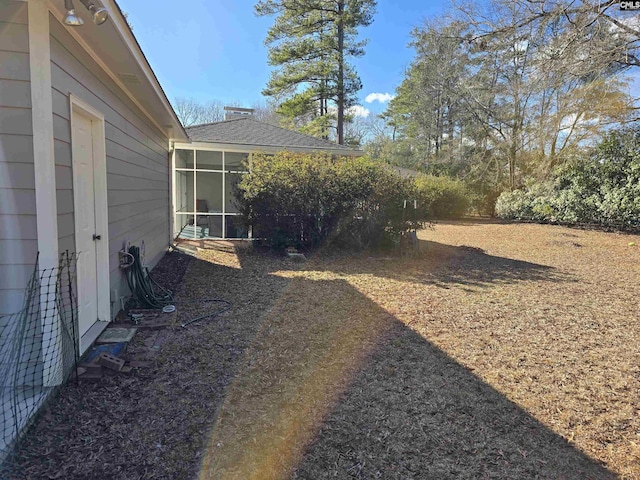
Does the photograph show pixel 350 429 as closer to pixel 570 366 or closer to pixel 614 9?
pixel 570 366

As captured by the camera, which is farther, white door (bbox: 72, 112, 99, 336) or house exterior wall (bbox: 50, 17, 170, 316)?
white door (bbox: 72, 112, 99, 336)

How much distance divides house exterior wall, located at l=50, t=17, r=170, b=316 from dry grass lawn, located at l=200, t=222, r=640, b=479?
1.92m

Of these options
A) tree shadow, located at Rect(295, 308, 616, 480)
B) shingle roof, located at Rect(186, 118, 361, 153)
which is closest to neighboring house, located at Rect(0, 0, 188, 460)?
tree shadow, located at Rect(295, 308, 616, 480)

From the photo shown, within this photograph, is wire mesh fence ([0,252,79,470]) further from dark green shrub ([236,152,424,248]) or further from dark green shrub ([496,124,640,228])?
dark green shrub ([496,124,640,228])

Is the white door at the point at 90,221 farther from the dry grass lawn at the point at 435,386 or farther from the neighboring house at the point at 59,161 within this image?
the dry grass lawn at the point at 435,386

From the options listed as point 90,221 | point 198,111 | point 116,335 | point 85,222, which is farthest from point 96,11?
point 198,111

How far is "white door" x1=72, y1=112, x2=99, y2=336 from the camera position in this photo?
11.0 feet

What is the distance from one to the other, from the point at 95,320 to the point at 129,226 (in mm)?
1584

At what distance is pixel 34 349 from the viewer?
8.29ft

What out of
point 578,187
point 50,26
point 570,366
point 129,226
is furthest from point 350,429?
point 578,187

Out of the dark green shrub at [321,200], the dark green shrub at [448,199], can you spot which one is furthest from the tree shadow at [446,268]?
the dark green shrub at [448,199]

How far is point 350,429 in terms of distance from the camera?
241cm

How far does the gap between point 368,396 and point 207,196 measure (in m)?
11.5

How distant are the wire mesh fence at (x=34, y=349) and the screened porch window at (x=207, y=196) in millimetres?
7282
